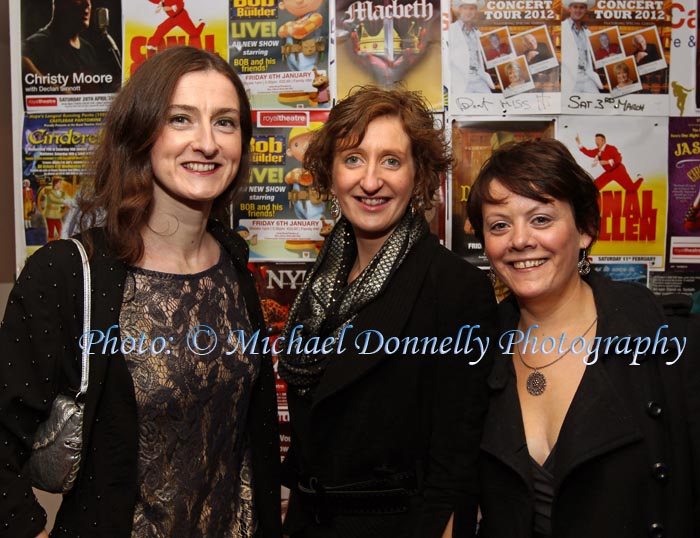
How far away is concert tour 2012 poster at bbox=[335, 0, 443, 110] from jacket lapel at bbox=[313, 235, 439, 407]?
2.94 ft

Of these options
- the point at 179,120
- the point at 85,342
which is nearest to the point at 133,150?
the point at 179,120

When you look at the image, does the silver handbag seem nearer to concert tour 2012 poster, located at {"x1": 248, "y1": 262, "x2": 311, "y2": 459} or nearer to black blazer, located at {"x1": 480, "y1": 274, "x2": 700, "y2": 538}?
black blazer, located at {"x1": 480, "y1": 274, "x2": 700, "y2": 538}

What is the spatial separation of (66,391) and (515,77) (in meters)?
1.76

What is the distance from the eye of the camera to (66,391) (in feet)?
4.06

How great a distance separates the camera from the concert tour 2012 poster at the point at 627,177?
2.17 m

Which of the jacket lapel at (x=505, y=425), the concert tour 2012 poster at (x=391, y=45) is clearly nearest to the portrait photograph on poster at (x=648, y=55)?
the concert tour 2012 poster at (x=391, y=45)

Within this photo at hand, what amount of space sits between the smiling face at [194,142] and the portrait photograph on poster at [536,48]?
1.19m

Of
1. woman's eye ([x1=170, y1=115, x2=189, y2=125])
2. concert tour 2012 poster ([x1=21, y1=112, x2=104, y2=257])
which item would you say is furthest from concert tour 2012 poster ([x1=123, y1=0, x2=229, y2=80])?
woman's eye ([x1=170, y1=115, x2=189, y2=125])

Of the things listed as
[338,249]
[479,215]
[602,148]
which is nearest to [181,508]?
[338,249]

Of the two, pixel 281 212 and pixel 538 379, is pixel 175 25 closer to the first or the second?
pixel 281 212

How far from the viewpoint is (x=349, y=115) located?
61.9 inches

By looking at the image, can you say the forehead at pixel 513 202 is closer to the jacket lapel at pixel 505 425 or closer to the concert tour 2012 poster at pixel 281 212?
the jacket lapel at pixel 505 425

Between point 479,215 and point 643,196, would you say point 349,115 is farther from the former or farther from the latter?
point 643,196

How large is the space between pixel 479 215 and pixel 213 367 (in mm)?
761
